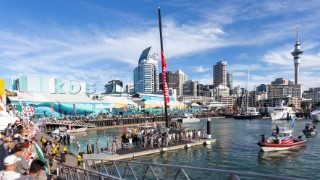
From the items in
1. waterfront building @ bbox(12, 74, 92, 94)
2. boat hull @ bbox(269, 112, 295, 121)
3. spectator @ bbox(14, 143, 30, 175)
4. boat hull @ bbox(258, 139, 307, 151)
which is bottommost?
boat hull @ bbox(269, 112, 295, 121)

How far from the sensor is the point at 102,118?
8975 centimetres

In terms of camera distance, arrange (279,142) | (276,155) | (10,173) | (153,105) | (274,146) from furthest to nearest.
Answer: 1. (153,105)
2. (279,142)
3. (274,146)
4. (276,155)
5. (10,173)

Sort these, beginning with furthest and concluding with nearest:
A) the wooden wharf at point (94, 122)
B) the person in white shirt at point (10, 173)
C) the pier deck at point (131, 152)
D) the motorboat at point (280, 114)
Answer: the motorboat at point (280, 114)
the wooden wharf at point (94, 122)
the pier deck at point (131, 152)
the person in white shirt at point (10, 173)

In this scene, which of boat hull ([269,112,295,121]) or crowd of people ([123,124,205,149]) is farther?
boat hull ([269,112,295,121])

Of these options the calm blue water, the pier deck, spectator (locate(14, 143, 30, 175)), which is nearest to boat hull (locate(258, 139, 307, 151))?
the calm blue water

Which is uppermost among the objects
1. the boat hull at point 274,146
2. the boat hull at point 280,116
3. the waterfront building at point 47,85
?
the waterfront building at point 47,85

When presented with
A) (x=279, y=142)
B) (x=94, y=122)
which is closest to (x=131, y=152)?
(x=279, y=142)

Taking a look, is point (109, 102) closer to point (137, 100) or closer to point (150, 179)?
point (137, 100)

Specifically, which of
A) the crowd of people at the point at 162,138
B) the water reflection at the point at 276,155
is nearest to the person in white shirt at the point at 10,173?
the crowd of people at the point at 162,138

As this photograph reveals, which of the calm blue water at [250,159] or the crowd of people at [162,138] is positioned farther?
the crowd of people at [162,138]

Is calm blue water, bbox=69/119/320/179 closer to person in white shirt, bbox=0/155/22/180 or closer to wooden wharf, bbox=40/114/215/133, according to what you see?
A: person in white shirt, bbox=0/155/22/180

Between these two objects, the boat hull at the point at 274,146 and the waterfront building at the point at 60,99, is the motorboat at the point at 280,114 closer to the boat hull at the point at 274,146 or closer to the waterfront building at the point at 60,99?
the waterfront building at the point at 60,99

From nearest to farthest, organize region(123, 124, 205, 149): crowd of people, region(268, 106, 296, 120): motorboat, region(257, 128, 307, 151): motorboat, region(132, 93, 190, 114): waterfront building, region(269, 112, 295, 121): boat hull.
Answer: region(257, 128, 307, 151): motorboat
region(123, 124, 205, 149): crowd of people
region(269, 112, 295, 121): boat hull
region(268, 106, 296, 120): motorboat
region(132, 93, 190, 114): waterfront building

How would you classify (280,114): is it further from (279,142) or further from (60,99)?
(60,99)
